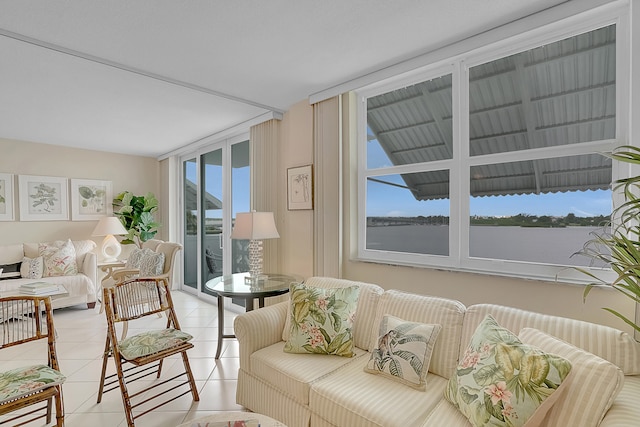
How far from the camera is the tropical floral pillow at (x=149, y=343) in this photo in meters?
2.06

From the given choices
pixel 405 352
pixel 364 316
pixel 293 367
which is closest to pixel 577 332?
pixel 405 352

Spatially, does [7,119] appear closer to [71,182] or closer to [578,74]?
[71,182]

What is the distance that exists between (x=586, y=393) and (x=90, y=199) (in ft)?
21.2

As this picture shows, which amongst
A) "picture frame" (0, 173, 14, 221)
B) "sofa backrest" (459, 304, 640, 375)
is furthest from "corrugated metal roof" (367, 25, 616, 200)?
"picture frame" (0, 173, 14, 221)

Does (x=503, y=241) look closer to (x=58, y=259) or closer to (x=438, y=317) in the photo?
(x=438, y=317)

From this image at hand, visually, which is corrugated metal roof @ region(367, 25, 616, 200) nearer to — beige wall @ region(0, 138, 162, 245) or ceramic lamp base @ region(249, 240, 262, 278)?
ceramic lamp base @ region(249, 240, 262, 278)

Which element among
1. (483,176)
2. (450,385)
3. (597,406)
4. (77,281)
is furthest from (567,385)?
(77,281)

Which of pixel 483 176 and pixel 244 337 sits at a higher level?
pixel 483 176

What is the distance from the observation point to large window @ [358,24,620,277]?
1.95 metres

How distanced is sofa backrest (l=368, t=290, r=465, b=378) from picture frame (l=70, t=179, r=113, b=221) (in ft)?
17.7

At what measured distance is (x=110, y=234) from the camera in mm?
5074

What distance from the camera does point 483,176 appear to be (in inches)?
92.3

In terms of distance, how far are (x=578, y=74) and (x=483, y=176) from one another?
0.79 m

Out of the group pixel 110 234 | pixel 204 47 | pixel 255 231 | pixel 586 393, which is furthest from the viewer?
pixel 110 234
